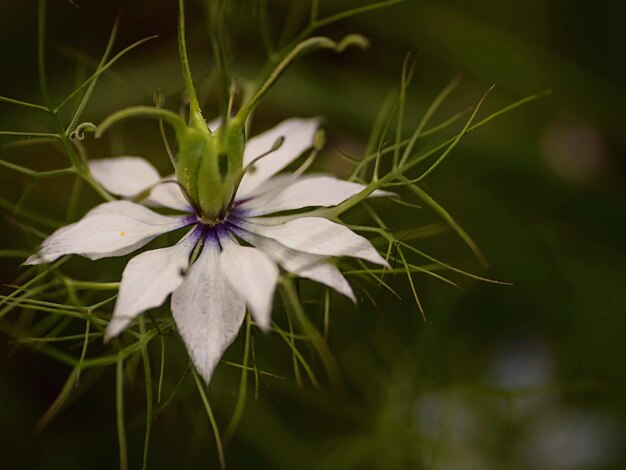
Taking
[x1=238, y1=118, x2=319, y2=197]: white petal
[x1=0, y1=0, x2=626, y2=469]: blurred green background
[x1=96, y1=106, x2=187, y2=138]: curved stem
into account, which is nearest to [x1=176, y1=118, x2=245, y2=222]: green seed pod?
[x1=96, y1=106, x2=187, y2=138]: curved stem

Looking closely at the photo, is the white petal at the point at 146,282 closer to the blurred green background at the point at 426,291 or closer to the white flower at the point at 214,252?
the white flower at the point at 214,252

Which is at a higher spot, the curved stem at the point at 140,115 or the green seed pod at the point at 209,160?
the curved stem at the point at 140,115

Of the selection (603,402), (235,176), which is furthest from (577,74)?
(235,176)

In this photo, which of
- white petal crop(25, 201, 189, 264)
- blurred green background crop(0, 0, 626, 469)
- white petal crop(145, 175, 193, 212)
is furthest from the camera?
blurred green background crop(0, 0, 626, 469)

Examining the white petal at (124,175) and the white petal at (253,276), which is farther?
the white petal at (124,175)

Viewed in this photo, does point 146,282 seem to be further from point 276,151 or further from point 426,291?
point 426,291

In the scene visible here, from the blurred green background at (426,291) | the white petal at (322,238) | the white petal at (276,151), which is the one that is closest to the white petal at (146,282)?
the white petal at (322,238)

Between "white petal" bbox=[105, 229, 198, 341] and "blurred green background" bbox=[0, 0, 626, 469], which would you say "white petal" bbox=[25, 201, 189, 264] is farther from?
"blurred green background" bbox=[0, 0, 626, 469]
